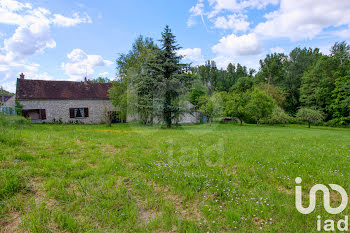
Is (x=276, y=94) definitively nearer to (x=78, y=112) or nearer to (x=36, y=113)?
(x=78, y=112)

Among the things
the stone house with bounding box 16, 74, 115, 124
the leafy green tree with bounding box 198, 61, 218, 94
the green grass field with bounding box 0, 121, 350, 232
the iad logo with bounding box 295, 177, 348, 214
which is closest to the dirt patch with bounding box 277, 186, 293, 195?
the green grass field with bounding box 0, 121, 350, 232

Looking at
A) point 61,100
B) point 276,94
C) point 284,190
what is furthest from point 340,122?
point 61,100

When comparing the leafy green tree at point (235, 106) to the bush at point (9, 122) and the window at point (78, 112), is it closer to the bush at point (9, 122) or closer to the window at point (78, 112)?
the window at point (78, 112)

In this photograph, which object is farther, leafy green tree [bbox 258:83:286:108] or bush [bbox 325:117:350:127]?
leafy green tree [bbox 258:83:286:108]

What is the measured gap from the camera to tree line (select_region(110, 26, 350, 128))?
16328 mm

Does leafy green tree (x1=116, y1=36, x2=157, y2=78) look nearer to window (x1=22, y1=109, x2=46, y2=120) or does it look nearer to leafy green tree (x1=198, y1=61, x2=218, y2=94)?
window (x1=22, y1=109, x2=46, y2=120)

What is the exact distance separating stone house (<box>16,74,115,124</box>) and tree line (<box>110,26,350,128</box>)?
17.1ft

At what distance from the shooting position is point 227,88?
6556 cm

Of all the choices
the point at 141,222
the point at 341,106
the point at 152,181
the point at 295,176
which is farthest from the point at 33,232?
the point at 341,106

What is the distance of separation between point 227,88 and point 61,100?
184 feet

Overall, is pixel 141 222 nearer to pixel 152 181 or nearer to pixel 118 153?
pixel 152 181

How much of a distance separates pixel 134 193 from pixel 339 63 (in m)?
53.5

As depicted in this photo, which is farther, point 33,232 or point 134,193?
point 134,193

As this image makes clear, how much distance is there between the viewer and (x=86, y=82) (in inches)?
1089
